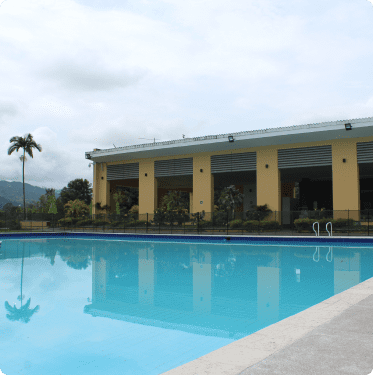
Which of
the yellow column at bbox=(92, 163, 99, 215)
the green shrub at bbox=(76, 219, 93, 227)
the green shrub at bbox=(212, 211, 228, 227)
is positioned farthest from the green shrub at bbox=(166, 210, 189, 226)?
the yellow column at bbox=(92, 163, 99, 215)

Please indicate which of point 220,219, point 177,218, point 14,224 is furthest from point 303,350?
point 14,224

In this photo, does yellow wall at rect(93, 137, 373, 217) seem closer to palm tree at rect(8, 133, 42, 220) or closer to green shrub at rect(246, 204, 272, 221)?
green shrub at rect(246, 204, 272, 221)

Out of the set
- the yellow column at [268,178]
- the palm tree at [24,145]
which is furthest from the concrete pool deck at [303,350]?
the palm tree at [24,145]

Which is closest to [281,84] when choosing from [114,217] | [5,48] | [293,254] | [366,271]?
→ [293,254]

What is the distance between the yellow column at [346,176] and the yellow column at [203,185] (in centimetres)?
772

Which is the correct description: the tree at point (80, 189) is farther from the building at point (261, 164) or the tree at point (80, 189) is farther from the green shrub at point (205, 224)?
the green shrub at point (205, 224)

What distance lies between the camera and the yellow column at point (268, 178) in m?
21.6

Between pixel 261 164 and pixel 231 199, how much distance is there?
24.8ft

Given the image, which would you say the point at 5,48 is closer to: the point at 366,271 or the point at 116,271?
the point at 116,271

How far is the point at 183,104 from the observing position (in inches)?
690

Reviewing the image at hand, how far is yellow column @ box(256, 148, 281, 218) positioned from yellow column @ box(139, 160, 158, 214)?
7837 mm

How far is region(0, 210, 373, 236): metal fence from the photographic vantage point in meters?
18.3

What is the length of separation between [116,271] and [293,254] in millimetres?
6701

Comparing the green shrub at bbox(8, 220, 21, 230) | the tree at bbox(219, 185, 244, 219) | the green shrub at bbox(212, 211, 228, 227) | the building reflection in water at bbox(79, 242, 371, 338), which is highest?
the tree at bbox(219, 185, 244, 219)
